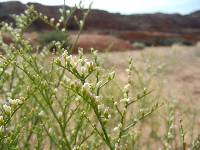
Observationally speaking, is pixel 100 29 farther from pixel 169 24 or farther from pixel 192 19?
pixel 192 19

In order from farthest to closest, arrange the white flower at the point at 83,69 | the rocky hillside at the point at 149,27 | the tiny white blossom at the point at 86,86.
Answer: the rocky hillside at the point at 149,27, the white flower at the point at 83,69, the tiny white blossom at the point at 86,86

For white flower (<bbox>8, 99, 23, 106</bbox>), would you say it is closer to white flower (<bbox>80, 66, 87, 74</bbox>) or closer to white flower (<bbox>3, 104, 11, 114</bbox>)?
white flower (<bbox>3, 104, 11, 114</bbox>)

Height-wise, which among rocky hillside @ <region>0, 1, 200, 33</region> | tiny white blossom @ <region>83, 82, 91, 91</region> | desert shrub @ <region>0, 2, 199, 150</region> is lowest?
rocky hillside @ <region>0, 1, 200, 33</region>

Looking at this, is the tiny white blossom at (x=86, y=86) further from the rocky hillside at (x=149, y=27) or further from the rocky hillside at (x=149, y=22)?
the rocky hillside at (x=149, y=22)

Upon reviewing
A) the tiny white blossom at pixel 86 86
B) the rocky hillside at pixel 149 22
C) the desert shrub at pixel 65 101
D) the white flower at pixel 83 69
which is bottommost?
the rocky hillside at pixel 149 22

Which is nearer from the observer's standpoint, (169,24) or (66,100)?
(66,100)

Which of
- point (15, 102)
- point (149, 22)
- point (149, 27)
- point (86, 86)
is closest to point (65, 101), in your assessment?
point (15, 102)

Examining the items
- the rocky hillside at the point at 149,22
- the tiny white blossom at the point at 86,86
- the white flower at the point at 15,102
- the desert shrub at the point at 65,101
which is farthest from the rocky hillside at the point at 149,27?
the tiny white blossom at the point at 86,86

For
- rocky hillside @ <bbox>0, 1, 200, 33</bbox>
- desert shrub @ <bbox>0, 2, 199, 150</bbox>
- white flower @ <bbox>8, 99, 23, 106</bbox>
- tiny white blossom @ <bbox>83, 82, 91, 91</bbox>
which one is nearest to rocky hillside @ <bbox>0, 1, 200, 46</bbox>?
rocky hillside @ <bbox>0, 1, 200, 33</bbox>

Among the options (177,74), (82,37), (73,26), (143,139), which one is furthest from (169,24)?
(143,139)

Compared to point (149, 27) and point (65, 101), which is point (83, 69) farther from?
point (149, 27)

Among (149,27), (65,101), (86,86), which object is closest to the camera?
(86,86)
